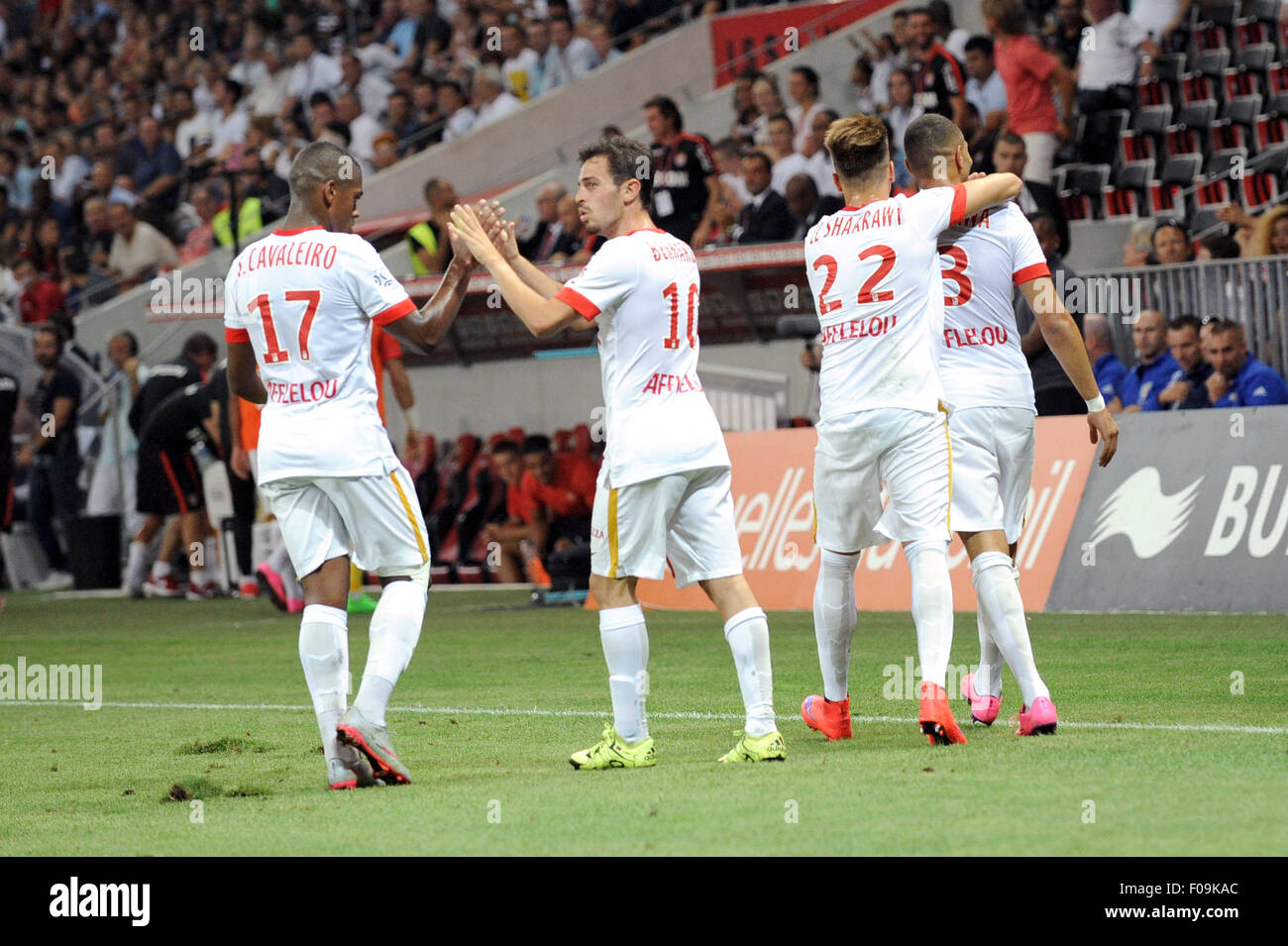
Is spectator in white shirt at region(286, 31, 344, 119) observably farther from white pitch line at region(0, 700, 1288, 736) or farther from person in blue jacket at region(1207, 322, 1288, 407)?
white pitch line at region(0, 700, 1288, 736)

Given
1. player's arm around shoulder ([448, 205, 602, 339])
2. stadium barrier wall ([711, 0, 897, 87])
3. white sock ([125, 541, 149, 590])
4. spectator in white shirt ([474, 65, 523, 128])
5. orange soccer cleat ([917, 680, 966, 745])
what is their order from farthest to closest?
spectator in white shirt ([474, 65, 523, 128]), stadium barrier wall ([711, 0, 897, 87]), white sock ([125, 541, 149, 590]), orange soccer cleat ([917, 680, 966, 745]), player's arm around shoulder ([448, 205, 602, 339])

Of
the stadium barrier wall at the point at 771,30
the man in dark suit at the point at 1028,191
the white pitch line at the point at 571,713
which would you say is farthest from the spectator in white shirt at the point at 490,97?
the white pitch line at the point at 571,713

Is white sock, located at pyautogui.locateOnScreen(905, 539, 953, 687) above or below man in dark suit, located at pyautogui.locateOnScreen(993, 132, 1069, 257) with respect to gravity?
below

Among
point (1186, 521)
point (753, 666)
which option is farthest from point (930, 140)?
point (1186, 521)

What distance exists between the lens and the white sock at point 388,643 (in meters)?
6.76

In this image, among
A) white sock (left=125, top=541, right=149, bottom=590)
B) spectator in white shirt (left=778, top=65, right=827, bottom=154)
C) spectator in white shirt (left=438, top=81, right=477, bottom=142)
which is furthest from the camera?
spectator in white shirt (left=438, top=81, right=477, bottom=142)

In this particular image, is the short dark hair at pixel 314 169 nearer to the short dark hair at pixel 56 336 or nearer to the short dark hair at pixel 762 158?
the short dark hair at pixel 762 158

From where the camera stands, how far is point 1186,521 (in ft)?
40.9

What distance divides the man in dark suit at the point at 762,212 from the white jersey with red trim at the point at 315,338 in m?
11.2

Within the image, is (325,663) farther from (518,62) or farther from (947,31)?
(518,62)

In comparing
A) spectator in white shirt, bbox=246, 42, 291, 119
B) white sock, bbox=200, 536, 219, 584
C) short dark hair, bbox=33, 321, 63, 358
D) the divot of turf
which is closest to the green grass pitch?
the divot of turf

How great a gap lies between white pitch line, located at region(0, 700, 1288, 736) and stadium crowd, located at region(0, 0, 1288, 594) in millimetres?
3921

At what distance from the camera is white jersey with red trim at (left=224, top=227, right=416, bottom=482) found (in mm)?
6832
